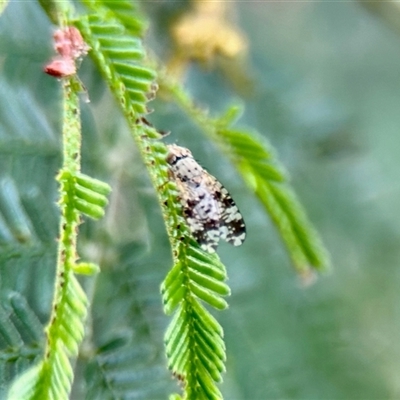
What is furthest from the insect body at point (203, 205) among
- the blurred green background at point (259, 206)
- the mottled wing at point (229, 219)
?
the blurred green background at point (259, 206)

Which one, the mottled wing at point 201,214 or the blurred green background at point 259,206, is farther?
the blurred green background at point 259,206

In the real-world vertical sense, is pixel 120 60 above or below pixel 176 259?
above

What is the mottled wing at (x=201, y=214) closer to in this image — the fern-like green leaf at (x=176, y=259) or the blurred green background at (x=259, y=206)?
the fern-like green leaf at (x=176, y=259)

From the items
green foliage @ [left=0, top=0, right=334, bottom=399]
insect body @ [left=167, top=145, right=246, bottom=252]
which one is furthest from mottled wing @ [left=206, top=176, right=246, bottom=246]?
green foliage @ [left=0, top=0, right=334, bottom=399]

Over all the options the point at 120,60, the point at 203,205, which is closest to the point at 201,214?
the point at 203,205

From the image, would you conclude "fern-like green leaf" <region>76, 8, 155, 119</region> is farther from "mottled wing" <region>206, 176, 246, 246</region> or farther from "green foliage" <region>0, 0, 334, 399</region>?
"mottled wing" <region>206, 176, 246, 246</region>

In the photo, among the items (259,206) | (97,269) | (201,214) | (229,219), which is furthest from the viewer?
(259,206)

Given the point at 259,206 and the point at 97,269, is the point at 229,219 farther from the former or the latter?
the point at 259,206
